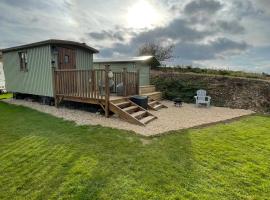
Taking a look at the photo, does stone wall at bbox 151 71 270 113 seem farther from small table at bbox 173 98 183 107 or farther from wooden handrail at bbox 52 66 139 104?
wooden handrail at bbox 52 66 139 104

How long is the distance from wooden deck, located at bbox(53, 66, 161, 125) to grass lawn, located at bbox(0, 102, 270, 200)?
5.46 feet

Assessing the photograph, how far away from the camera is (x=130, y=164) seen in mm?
3502

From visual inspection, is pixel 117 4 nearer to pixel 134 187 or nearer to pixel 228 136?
pixel 228 136

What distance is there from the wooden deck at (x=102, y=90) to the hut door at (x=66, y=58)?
785 millimetres

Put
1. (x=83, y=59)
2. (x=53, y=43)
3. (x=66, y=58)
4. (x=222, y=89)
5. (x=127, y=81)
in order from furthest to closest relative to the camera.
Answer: (x=222, y=89), (x=83, y=59), (x=66, y=58), (x=53, y=43), (x=127, y=81)

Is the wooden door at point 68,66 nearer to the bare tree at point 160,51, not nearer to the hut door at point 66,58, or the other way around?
the hut door at point 66,58

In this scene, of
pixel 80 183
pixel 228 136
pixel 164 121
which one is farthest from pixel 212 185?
pixel 164 121

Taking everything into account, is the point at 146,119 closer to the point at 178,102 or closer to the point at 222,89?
the point at 178,102

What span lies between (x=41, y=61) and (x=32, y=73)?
4.23 ft

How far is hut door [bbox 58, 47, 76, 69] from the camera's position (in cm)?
920

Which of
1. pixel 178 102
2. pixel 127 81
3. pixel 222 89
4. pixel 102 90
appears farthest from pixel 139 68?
pixel 222 89

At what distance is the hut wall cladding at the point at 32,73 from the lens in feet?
30.1

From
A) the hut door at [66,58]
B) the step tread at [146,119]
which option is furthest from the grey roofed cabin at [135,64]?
the step tread at [146,119]

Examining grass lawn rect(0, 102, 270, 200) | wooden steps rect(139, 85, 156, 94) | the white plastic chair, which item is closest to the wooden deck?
grass lawn rect(0, 102, 270, 200)
